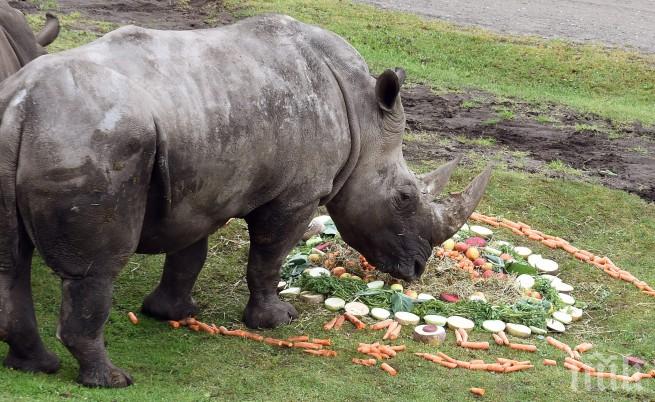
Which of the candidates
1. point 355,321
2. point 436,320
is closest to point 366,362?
point 355,321

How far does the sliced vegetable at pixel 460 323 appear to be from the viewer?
26.9 feet

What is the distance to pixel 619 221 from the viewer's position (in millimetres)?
11219

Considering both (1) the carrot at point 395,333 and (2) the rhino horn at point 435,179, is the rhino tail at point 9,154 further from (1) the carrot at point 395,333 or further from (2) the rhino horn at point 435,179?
(2) the rhino horn at point 435,179

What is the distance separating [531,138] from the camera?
46.9ft

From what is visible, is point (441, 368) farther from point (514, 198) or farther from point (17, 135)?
point (514, 198)

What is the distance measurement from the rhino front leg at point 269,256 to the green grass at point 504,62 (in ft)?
29.8

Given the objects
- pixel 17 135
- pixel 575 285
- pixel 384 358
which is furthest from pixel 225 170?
pixel 575 285

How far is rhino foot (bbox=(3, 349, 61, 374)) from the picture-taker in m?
6.29

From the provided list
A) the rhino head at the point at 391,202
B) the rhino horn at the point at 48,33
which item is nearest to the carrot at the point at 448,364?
the rhino head at the point at 391,202

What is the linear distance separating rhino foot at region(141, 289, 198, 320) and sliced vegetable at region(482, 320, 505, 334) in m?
2.31

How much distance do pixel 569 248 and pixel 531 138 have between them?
4.28 metres

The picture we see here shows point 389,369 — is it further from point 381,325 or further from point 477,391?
point 381,325

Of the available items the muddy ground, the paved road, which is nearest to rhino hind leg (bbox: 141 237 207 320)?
the muddy ground

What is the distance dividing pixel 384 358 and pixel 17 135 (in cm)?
313
